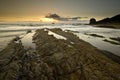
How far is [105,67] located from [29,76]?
24.0 feet

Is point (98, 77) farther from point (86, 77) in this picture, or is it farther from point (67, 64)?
point (67, 64)

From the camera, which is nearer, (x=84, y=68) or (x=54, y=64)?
(x=84, y=68)

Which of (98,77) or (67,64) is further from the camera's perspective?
(67,64)

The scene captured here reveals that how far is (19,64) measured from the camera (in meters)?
13.4

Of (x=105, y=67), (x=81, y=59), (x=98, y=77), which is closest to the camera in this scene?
(x=98, y=77)

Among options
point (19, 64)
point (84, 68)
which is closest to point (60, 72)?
point (84, 68)

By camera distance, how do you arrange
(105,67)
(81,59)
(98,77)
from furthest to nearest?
1. (81,59)
2. (105,67)
3. (98,77)

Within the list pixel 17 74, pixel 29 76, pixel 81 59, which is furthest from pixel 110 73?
pixel 17 74

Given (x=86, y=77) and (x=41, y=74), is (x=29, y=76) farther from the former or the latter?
(x=86, y=77)

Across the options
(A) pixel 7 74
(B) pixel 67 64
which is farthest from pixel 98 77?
(A) pixel 7 74

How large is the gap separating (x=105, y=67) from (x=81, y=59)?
261 centimetres

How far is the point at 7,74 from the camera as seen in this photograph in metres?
11.2

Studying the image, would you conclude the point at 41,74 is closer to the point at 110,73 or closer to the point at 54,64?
the point at 54,64

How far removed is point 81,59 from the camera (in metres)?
14.5
